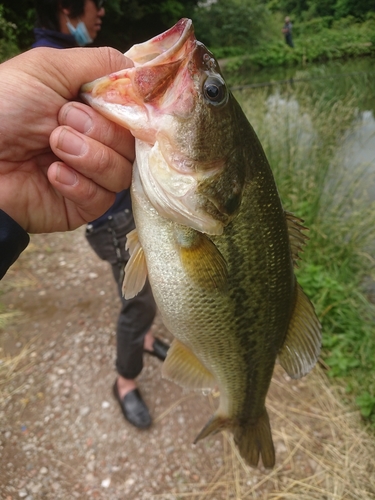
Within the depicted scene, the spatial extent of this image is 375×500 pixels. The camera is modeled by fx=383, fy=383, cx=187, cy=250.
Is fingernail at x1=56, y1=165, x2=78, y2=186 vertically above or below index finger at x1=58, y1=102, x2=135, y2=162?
below

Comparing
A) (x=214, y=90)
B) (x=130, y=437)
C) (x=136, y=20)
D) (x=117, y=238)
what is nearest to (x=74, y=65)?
(x=214, y=90)

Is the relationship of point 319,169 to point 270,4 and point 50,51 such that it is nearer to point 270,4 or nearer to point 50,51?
point 50,51

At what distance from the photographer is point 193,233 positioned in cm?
135

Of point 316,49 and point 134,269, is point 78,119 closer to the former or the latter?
point 134,269

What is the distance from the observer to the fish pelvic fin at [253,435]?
6.36 feet

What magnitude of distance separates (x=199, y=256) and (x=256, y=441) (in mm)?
1157

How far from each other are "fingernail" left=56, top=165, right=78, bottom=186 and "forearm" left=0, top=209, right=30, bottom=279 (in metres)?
0.28

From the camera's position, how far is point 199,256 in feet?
4.46

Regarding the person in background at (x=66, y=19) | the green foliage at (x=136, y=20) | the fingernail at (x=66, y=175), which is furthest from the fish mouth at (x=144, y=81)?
the green foliage at (x=136, y=20)

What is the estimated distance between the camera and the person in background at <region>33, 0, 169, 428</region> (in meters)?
2.56

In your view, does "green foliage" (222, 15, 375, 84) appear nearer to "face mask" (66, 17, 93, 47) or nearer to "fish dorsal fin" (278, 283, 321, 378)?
"face mask" (66, 17, 93, 47)

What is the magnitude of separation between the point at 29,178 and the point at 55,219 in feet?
0.68

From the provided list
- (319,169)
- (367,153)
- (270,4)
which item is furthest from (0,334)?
(270,4)

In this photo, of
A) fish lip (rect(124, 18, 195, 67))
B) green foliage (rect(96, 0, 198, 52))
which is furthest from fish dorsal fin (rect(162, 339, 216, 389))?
green foliage (rect(96, 0, 198, 52))
